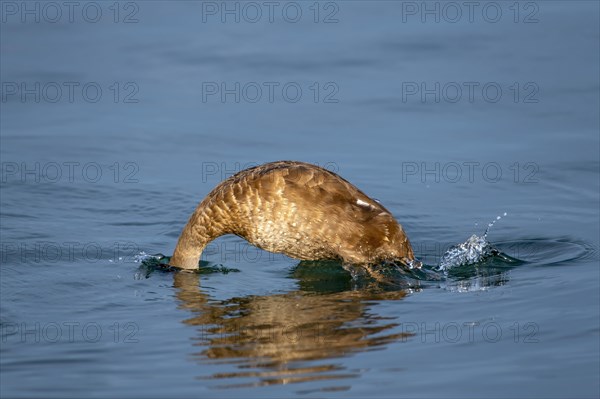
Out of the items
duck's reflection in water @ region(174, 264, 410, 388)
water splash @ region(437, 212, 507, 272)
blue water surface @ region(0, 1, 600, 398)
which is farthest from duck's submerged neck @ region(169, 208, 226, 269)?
water splash @ region(437, 212, 507, 272)

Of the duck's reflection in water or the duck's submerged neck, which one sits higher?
the duck's submerged neck

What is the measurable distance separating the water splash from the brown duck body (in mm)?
375

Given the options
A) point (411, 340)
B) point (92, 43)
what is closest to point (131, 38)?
point (92, 43)

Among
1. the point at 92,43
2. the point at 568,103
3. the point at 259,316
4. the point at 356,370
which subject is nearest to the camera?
the point at 356,370

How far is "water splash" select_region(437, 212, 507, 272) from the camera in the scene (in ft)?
35.3

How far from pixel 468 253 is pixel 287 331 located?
8.73 feet

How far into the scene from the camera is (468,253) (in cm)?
1088

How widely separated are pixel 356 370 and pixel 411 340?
2.34 feet

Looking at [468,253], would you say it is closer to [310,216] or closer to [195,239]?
[310,216]

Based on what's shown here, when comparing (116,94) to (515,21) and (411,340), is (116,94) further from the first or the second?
(411,340)

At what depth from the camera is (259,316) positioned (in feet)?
30.5

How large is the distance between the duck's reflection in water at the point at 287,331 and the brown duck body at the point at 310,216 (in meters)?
0.60

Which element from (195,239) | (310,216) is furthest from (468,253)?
(195,239)

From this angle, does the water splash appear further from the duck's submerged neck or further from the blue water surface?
the duck's submerged neck
